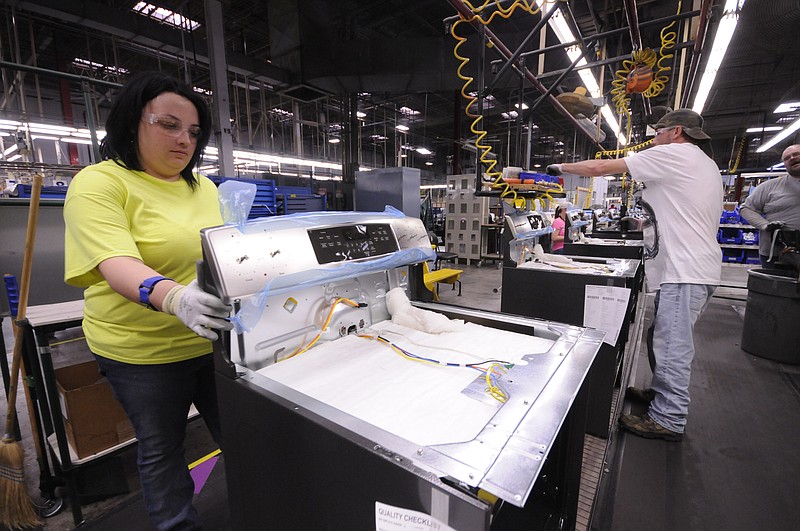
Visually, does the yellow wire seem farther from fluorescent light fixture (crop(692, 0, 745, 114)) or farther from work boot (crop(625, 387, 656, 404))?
fluorescent light fixture (crop(692, 0, 745, 114))

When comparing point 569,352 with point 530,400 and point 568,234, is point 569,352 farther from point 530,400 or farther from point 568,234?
point 568,234

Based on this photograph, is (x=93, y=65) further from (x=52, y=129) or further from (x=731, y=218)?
(x=731, y=218)

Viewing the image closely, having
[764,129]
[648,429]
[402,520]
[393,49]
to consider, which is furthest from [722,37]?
[764,129]

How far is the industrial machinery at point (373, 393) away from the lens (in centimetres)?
54

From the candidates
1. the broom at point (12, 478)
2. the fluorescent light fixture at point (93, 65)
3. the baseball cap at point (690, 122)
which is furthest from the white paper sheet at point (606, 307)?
the fluorescent light fixture at point (93, 65)

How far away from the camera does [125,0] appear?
5.79 m

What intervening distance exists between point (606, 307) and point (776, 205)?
2395 mm

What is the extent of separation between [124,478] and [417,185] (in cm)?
545

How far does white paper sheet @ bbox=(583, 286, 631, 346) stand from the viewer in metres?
1.89

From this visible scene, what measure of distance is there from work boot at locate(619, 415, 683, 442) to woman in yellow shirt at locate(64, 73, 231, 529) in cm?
213

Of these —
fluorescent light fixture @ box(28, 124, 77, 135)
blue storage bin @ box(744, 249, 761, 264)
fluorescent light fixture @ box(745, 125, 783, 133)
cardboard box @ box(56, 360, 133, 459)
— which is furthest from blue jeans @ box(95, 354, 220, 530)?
fluorescent light fixture @ box(745, 125, 783, 133)

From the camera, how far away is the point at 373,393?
2.58ft

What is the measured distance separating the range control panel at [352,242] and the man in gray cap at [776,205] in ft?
11.5

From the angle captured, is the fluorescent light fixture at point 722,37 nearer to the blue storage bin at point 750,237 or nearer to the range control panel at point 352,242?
the range control panel at point 352,242
